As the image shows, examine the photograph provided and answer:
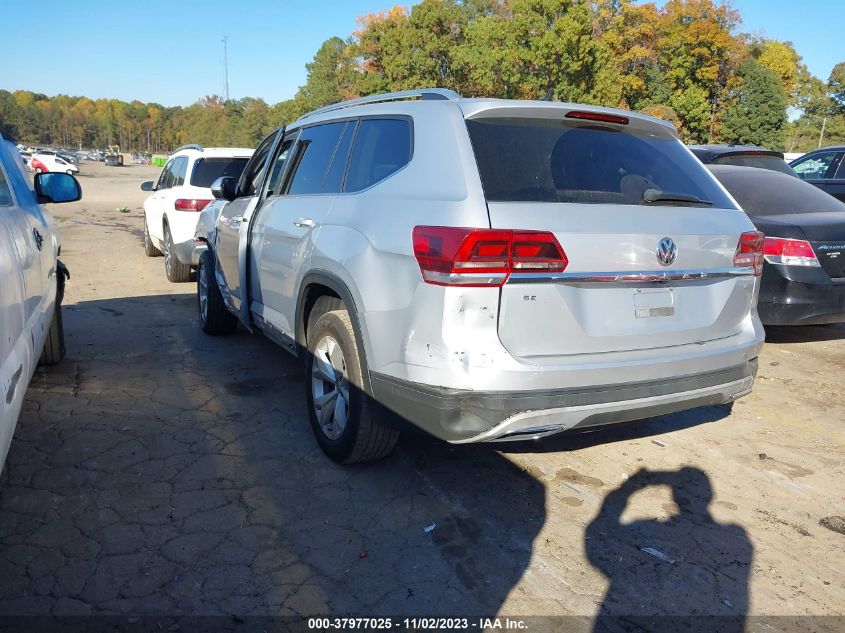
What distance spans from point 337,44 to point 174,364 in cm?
7175

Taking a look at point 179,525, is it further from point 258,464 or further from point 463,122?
point 463,122

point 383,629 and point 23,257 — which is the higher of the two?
point 23,257

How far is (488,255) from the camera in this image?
2.65m

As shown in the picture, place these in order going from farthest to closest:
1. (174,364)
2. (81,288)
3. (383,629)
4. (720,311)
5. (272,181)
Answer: (81,288) < (174,364) < (272,181) < (720,311) < (383,629)

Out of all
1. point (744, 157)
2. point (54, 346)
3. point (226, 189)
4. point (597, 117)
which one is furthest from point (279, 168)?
point (744, 157)

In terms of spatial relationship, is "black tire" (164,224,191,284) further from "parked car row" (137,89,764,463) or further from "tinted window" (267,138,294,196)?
"parked car row" (137,89,764,463)

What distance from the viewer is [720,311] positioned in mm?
3240

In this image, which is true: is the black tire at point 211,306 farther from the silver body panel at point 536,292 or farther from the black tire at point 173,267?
the silver body panel at point 536,292

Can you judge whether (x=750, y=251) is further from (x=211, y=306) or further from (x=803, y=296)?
(x=211, y=306)

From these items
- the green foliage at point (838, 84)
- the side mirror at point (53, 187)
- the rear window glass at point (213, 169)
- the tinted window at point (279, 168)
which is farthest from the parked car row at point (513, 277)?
the green foliage at point (838, 84)

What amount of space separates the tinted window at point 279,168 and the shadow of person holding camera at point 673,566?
9.92 ft

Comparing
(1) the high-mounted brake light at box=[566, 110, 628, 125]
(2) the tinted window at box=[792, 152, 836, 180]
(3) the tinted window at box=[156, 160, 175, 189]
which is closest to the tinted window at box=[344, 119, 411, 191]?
(1) the high-mounted brake light at box=[566, 110, 628, 125]

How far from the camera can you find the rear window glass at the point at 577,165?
290 cm

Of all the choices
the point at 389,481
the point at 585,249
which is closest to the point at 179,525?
the point at 389,481
